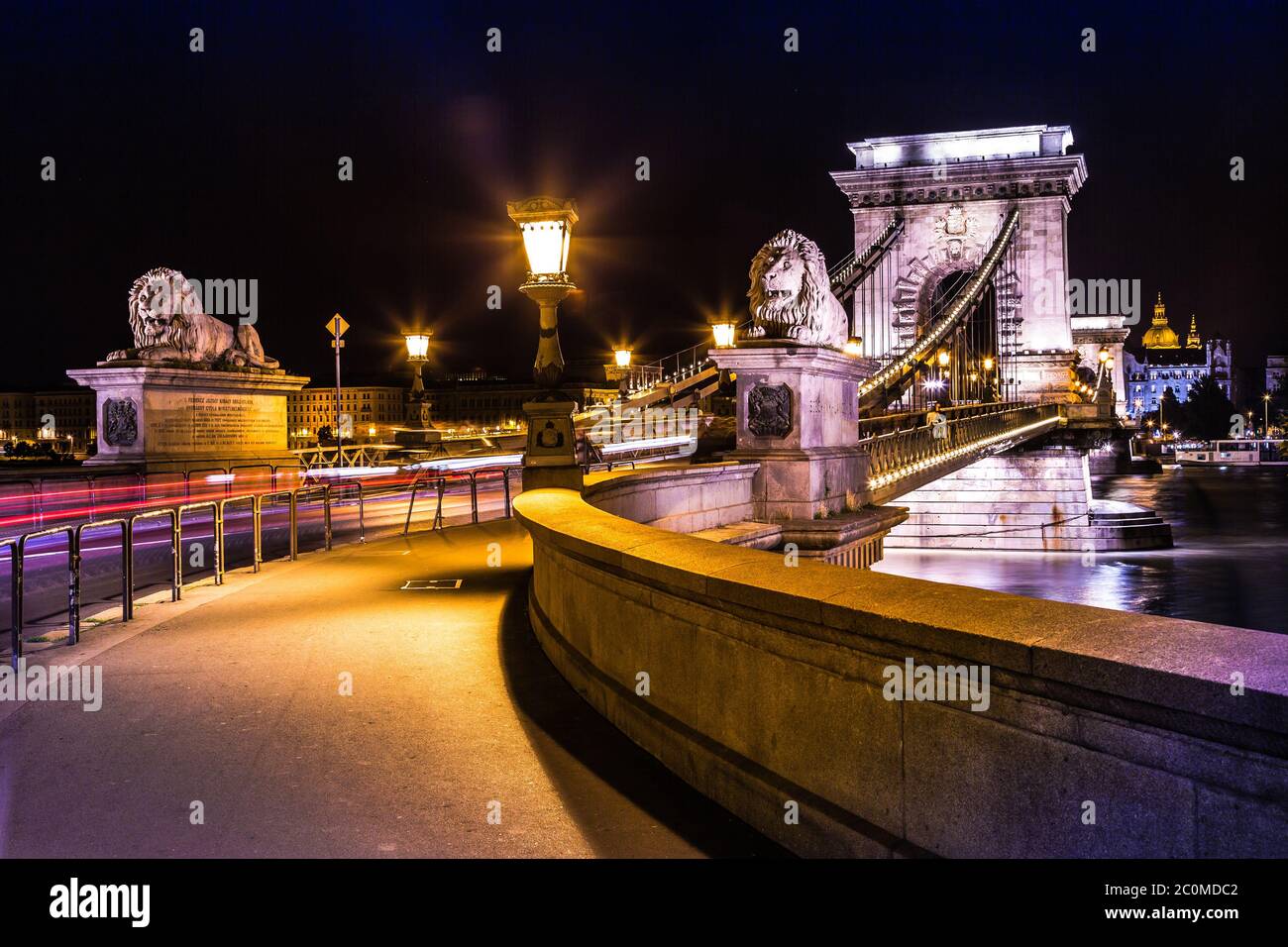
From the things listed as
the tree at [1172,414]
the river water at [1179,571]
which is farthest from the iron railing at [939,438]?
the tree at [1172,414]

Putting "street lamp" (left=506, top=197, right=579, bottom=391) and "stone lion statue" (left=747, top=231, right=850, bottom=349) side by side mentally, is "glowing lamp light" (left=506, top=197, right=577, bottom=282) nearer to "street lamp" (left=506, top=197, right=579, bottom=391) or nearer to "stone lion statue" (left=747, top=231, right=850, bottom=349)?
"street lamp" (left=506, top=197, right=579, bottom=391)

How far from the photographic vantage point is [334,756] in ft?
17.1

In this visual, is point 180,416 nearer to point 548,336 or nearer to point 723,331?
point 548,336

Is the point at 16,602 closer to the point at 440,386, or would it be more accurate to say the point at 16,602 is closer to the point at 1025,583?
the point at 1025,583

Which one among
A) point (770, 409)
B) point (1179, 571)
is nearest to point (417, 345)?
point (770, 409)

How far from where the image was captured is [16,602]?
24.2ft

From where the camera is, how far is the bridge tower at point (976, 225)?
2532 inches

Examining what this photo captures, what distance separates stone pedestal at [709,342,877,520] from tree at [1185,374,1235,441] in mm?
149982

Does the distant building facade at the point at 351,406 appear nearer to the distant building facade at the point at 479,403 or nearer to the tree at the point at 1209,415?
the distant building facade at the point at 479,403

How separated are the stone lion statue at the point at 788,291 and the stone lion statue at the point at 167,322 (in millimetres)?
12557

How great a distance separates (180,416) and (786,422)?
42.0ft

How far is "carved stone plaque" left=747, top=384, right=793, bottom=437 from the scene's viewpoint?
1376cm
